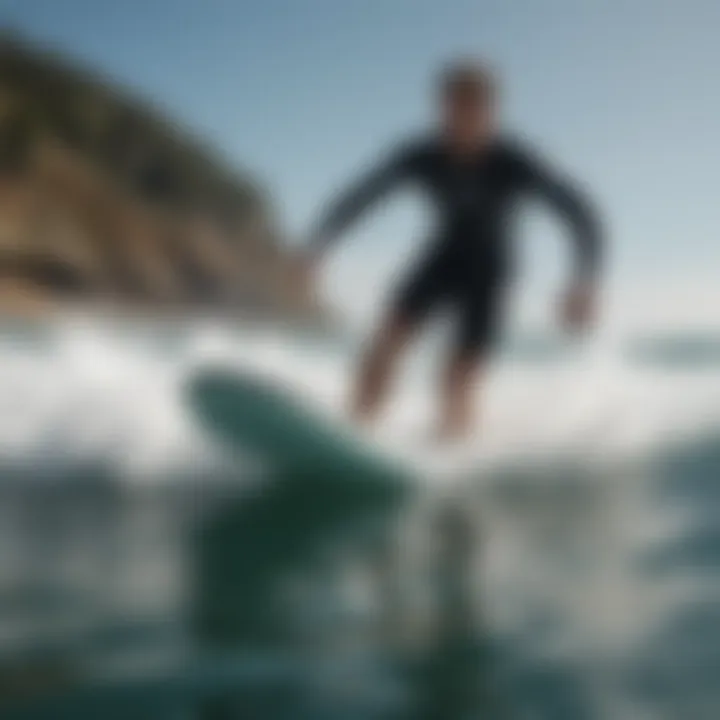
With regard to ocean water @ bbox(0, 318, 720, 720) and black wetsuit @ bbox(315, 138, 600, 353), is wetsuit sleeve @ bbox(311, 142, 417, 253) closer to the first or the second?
black wetsuit @ bbox(315, 138, 600, 353)

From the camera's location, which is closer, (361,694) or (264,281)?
(361,694)

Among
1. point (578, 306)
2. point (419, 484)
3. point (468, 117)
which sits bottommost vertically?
point (419, 484)

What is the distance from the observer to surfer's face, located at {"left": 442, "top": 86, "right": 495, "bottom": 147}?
1.62 metres

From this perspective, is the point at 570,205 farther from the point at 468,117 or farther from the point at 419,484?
the point at 419,484

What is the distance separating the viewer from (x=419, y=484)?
160 cm

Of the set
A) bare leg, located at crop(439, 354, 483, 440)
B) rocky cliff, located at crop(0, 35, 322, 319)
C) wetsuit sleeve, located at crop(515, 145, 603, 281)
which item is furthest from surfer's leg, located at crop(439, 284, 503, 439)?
rocky cliff, located at crop(0, 35, 322, 319)

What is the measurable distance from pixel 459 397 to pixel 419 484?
0.40ft

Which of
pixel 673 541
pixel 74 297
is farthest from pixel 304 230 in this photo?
pixel 673 541

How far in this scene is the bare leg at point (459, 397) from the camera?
1.61 m

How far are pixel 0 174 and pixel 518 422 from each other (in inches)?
30.0

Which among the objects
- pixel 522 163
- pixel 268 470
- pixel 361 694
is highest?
pixel 522 163

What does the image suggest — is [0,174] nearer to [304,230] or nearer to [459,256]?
[304,230]

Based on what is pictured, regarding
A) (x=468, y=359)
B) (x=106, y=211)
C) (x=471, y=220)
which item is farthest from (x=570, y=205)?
(x=106, y=211)

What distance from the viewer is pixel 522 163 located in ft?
5.34
